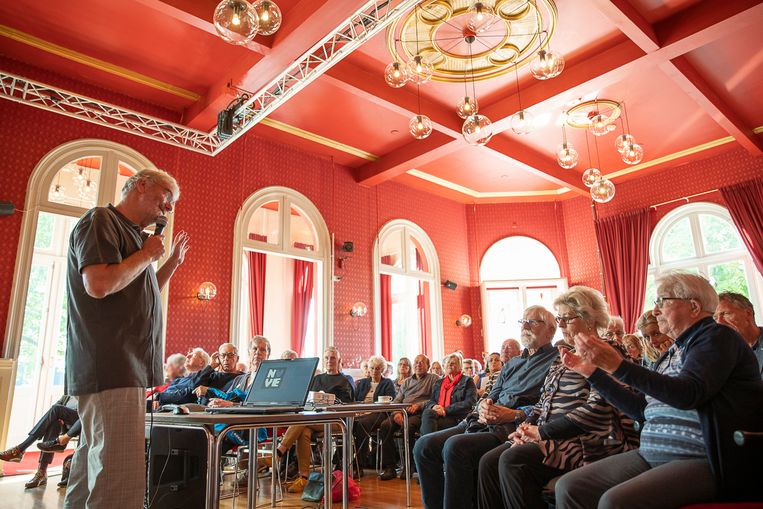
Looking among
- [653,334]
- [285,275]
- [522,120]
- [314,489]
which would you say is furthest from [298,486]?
[285,275]

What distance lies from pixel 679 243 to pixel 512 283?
3145mm

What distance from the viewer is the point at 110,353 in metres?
1.71

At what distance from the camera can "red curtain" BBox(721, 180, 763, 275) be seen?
8.47 m

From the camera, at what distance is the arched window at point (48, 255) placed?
6047mm

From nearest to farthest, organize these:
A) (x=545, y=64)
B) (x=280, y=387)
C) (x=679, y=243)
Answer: (x=280, y=387) → (x=545, y=64) → (x=679, y=243)

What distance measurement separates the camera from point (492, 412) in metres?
2.71

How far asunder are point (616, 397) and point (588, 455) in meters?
0.48

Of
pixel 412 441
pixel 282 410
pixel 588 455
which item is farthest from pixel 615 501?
pixel 412 441

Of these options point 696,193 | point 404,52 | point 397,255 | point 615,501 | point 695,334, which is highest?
point 404,52

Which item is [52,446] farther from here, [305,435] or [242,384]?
[305,435]

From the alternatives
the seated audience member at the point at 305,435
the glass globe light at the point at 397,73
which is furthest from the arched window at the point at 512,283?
the glass globe light at the point at 397,73

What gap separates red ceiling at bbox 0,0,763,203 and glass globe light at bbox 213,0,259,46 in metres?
A: 1.54

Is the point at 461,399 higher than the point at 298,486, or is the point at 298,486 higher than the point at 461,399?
the point at 461,399

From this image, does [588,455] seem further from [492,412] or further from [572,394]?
[492,412]
